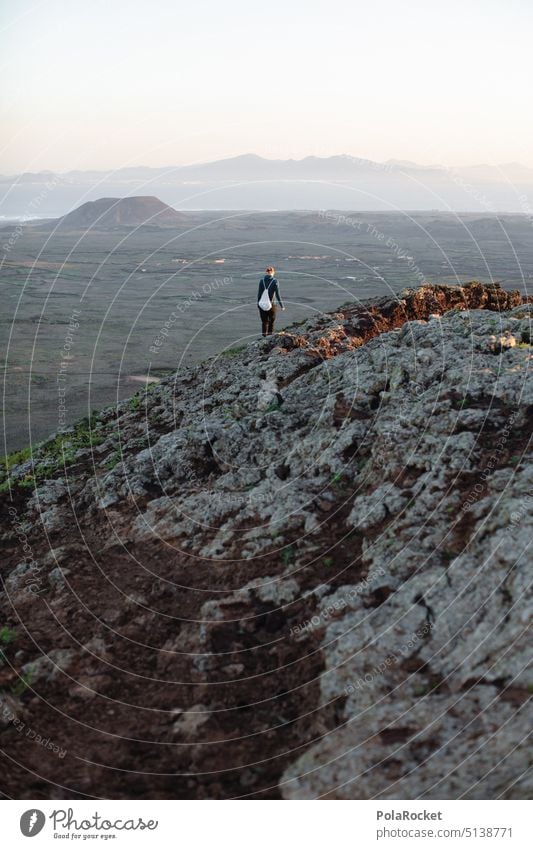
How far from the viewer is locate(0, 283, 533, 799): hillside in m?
7.22

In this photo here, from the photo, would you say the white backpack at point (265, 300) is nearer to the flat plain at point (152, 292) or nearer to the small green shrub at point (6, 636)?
the flat plain at point (152, 292)

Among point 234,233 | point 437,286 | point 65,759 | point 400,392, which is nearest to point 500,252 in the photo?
point 234,233

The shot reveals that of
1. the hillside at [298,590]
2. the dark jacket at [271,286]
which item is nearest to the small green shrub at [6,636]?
the hillside at [298,590]

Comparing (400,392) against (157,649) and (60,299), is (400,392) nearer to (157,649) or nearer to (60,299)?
(157,649)

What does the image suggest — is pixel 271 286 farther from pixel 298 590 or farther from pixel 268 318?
pixel 298 590

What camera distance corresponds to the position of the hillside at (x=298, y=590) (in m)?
7.22

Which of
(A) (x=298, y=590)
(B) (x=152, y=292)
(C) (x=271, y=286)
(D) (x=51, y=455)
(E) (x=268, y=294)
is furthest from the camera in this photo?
(B) (x=152, y=292)
